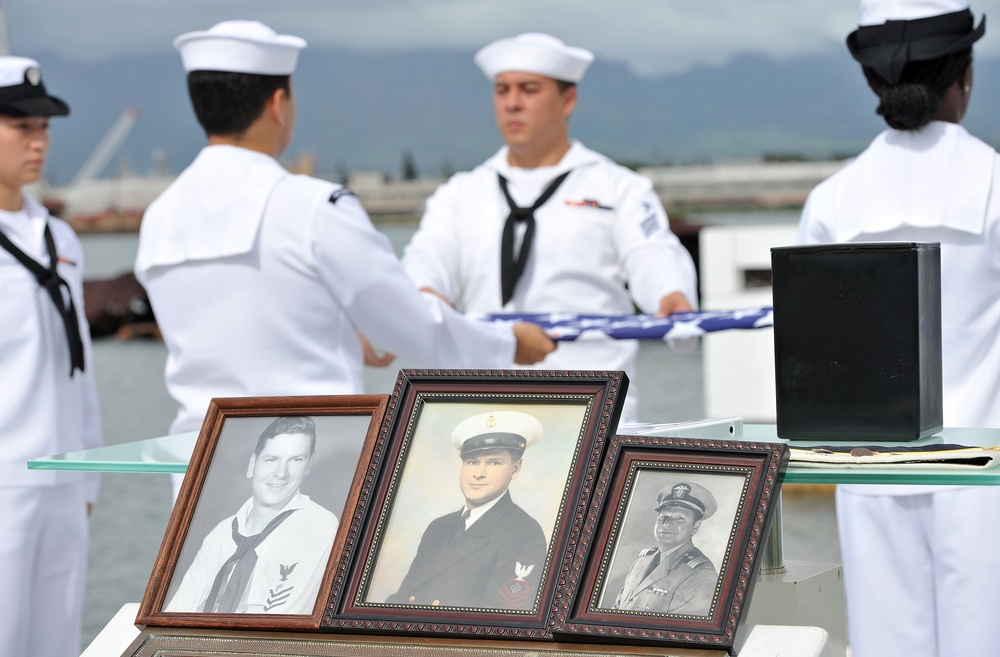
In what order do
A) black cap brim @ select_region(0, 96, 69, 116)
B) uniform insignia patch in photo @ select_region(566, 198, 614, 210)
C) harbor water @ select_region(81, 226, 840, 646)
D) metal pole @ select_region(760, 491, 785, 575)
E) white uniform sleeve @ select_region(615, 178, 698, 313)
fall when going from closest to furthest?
metal pole @ select_region(760, 491, 785, 575)
black cap brim @ select_region(0, 96, 69, 116)
white uniform sleeve @ select_region(615, 178, 698, 313)
uniform insignia patch in photo @ select_region(566, 198, 614, 210)
harbor water @ select_region(81, 226, 840, 646)

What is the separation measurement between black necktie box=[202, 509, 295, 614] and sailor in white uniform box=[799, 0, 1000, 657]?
1.14 m

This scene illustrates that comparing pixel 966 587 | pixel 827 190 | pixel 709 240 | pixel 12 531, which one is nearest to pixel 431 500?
pixel 966 587

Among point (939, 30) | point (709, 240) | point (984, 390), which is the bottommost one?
point (984, 390)

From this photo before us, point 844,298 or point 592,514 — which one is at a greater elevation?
point 844,298

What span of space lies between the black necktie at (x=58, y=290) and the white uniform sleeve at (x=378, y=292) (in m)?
0.90

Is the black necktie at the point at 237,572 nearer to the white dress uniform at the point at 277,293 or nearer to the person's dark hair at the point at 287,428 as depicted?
the person's dark hair at the point at 287,428

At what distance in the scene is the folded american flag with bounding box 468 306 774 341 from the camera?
297 centimetres

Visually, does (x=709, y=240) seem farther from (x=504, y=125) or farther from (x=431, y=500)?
(x=431, y=500)

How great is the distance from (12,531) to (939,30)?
206 cm

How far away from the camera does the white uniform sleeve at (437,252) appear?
3.87 metres

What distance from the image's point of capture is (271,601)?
1.47 meters

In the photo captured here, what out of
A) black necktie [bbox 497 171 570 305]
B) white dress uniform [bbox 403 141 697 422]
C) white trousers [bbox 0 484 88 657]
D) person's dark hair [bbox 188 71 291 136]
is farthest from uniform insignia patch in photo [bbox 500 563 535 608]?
black necktie [bbox 497 171 570 305]

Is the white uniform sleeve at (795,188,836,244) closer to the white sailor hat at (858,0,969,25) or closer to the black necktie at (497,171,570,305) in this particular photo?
the white sailor hat at (858,0,969,25)

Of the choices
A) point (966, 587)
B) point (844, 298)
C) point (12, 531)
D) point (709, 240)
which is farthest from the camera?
point (709, 240)
